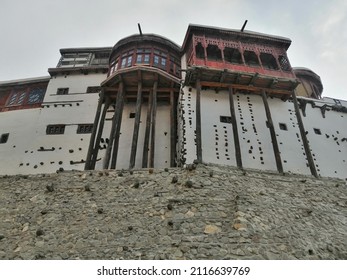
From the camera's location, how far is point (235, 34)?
15.4 metres

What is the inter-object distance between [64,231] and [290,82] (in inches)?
511

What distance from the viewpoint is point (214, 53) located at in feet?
52.1

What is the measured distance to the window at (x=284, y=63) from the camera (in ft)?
49.9

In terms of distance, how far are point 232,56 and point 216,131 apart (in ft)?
18.9

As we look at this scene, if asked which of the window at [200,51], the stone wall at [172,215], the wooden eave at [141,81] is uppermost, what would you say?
the window at [200,51]

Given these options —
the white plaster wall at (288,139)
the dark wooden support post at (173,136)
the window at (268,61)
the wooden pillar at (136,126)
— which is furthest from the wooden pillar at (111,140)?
the window at (268,61)

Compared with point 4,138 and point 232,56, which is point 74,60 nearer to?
point 4,138

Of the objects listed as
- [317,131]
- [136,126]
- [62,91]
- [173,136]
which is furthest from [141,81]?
[317,131]

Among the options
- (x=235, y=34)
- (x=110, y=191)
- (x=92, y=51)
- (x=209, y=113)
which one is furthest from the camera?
(x=92, y=51)

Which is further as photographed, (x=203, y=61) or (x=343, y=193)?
(x=203, y=61)

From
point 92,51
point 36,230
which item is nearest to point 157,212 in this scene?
point 36,230

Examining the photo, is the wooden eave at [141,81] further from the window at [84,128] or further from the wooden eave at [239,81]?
the window at [84,128]

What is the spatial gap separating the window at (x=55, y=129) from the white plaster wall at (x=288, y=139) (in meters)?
12.5

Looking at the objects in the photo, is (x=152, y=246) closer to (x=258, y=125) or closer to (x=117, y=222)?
(x=117, y=222)
